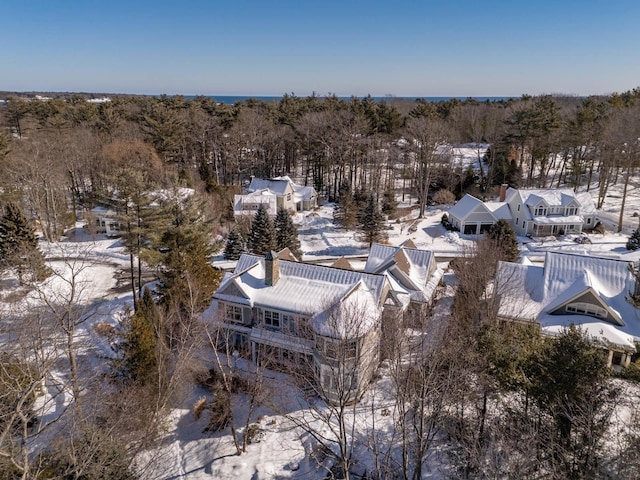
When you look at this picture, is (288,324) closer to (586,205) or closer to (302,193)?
(302,193)

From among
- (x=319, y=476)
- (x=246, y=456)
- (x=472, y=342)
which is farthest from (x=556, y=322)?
(x=246, y=456)

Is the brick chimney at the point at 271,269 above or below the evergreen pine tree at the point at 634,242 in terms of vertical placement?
above

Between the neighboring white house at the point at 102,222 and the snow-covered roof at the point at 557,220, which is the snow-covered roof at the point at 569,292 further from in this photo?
the neighboring white house at the point at 102,222

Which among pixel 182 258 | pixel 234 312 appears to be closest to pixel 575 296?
pixel 234 312

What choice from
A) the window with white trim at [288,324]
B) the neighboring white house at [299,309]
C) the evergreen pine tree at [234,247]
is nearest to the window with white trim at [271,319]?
the neighboring white house at [299,309]

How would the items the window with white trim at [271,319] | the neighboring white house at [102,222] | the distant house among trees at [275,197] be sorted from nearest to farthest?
the window with white trim at [271,319] → the neighboring white house at [102,222] → the distant house among trees at [275,197]

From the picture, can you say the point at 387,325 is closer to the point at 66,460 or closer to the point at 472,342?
the point at 472,342
